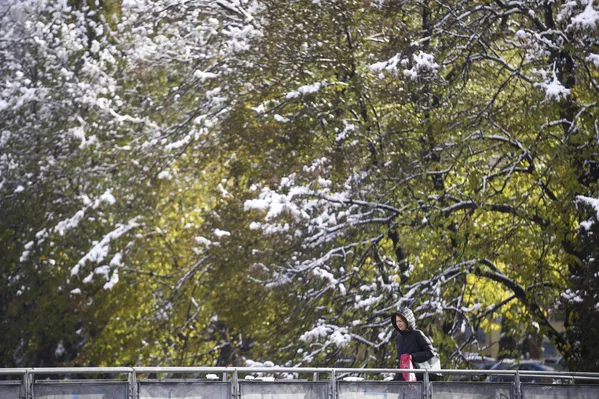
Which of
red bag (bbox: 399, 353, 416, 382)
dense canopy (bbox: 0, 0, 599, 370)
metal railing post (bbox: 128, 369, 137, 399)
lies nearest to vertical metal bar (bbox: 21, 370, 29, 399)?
metal railing post (bbox: 128, 369, 137, 399)

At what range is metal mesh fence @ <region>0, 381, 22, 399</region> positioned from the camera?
14.1m

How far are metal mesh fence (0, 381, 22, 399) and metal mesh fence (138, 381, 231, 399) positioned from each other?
1.34 metres

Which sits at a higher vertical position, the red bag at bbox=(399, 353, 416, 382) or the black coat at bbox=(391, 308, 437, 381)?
the black coat at bbox=(391, 308, 437, 381)

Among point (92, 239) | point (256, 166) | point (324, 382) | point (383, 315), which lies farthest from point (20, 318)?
point (324, 382)

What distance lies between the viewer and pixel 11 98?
34344 millimetres

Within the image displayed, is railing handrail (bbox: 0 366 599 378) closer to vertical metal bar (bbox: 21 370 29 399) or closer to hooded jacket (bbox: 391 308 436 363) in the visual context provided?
vertical metal bar (bbox: 21 370 29 399)

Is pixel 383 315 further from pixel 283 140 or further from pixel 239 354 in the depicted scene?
pixel 239 354

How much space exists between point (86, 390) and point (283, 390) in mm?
2299

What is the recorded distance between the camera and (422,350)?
1584 centimetres

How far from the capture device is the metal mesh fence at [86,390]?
572 inches

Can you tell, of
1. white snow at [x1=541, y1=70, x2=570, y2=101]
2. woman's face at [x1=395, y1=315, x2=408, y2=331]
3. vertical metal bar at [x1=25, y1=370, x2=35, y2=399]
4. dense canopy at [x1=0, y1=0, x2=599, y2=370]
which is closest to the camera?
vertical metal bar at [x1=25, y1=370, x2=35, y2=399]

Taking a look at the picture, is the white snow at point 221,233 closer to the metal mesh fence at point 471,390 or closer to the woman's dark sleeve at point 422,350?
the woman's dark sleeve at point 422,350

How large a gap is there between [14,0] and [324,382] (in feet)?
78.5

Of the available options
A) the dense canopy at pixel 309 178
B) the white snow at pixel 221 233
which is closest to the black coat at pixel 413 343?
the dense canopy at pixel 309 178
